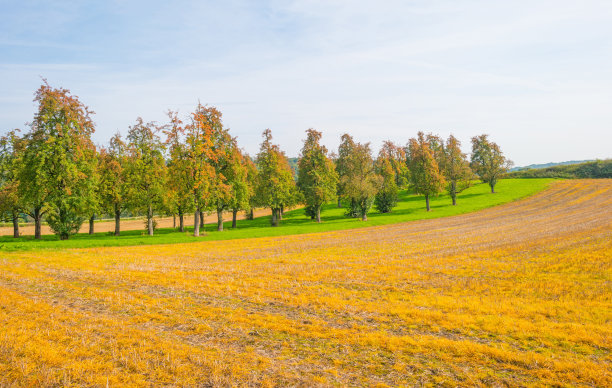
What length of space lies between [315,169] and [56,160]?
40437 mm

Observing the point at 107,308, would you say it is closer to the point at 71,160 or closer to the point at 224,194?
the point at 224,194

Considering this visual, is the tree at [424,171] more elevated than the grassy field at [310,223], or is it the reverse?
the tree at [424,171]

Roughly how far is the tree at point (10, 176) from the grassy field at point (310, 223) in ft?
14.7

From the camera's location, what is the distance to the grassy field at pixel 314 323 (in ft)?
23.4

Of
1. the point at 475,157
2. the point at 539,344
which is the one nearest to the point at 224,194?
the point at 539,344

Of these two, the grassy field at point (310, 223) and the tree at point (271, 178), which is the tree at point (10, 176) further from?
the tree at point (271, 178)

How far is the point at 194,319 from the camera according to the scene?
34.9ft

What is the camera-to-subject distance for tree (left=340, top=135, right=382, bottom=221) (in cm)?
6047

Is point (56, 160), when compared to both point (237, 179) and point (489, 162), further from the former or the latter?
point (489, 162)

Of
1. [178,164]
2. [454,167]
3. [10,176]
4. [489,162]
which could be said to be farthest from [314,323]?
[489,162]

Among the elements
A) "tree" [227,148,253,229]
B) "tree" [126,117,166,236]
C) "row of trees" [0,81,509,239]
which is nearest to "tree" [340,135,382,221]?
"row of trees" [0,81,509,239]

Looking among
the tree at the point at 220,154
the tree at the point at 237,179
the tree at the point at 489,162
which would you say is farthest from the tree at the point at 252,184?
the tree at the point at 489,162

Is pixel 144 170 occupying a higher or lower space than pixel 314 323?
higher

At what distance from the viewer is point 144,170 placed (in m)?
49.9
